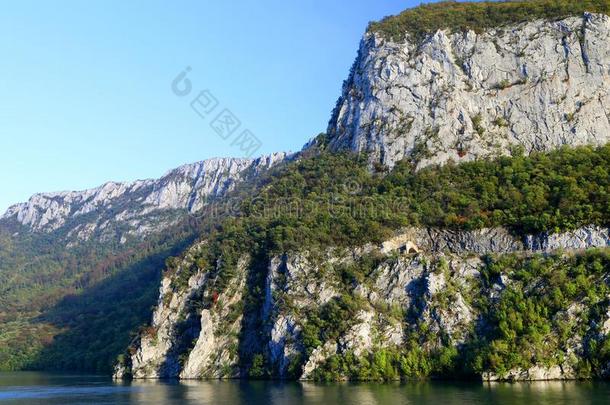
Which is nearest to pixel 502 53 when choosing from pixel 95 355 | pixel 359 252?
pixel 359 252

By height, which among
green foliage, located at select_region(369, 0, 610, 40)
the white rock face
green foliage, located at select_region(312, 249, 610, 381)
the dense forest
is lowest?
the white rock face

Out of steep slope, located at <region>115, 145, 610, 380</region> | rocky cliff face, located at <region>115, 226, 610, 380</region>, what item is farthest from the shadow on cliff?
steep slope, located at <region>115, 145, 610, 380</region>

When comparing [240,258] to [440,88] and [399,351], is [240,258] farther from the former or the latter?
[440,88]

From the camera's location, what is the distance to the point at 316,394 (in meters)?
61.2

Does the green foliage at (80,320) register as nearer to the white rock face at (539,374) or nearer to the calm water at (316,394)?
the calm water at (316,394)

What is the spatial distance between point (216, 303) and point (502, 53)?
69702 millimetres

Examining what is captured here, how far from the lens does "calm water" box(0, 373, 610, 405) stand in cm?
5306

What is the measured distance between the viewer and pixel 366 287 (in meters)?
83.1

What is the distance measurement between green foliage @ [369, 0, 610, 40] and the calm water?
78461mm

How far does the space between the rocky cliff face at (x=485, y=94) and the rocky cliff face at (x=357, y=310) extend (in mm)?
25899

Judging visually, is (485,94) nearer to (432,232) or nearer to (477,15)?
(477,15)

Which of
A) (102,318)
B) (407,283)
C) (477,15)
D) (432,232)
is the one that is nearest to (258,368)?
(407,283)

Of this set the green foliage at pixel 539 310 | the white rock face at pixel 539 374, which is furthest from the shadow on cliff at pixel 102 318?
the white rock face at pixel 539 374

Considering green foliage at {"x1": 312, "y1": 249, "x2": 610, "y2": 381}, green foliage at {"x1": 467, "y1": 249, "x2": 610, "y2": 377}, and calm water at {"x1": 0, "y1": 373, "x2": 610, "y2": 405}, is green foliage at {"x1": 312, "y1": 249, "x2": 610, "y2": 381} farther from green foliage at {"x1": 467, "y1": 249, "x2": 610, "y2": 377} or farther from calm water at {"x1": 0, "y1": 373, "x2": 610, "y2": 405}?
calm water at {"x1": 0, "y1": 373, "x2": 610, "y2": 405}
